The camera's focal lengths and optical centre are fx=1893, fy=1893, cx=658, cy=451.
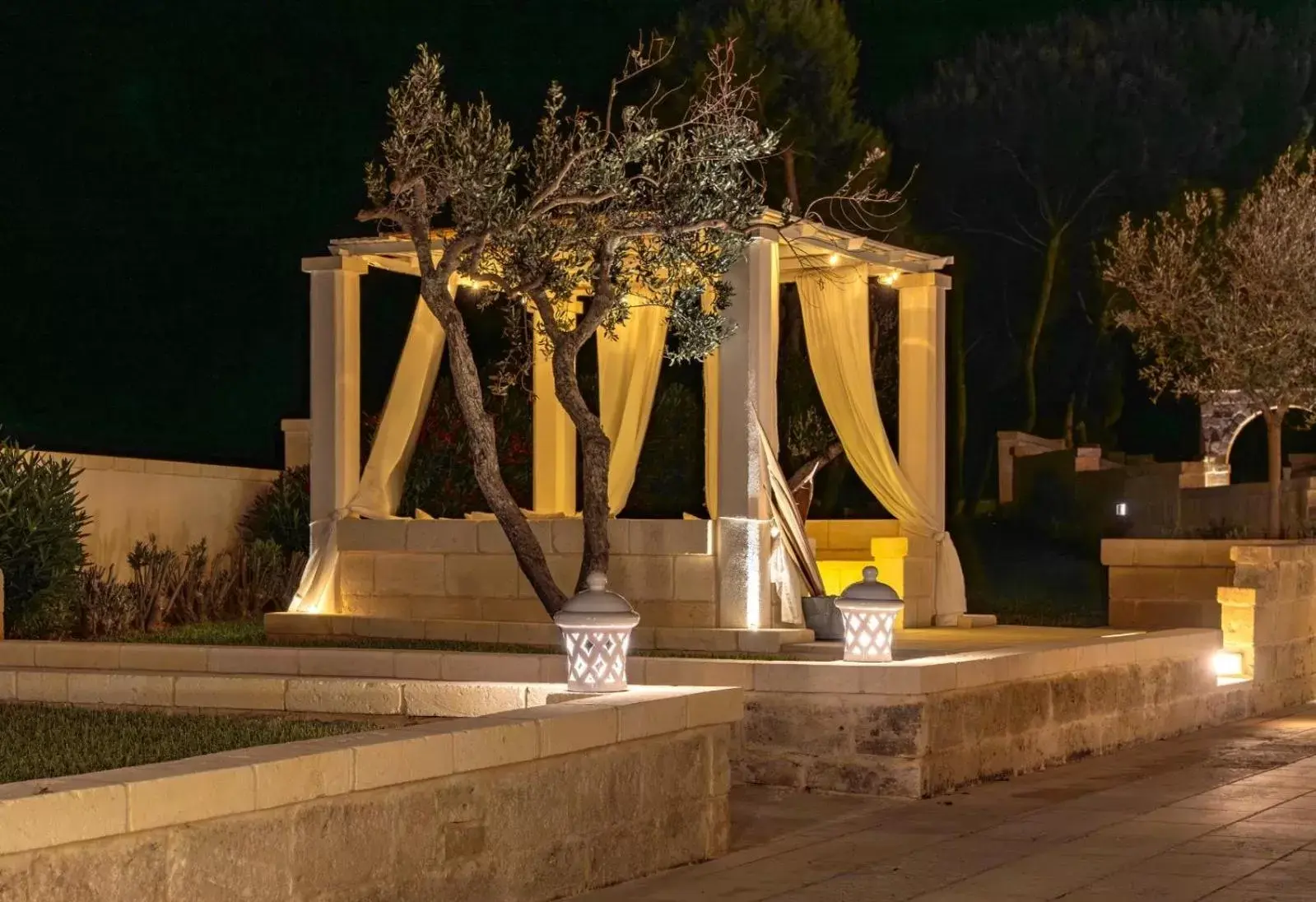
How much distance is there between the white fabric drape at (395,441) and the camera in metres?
13.9

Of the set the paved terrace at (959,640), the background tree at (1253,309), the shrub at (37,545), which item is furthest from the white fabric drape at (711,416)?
the background tree at (1253,309)

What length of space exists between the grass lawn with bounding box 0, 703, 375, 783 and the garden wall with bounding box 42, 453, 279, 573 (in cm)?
687

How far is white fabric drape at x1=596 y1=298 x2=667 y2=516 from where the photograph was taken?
14289mm

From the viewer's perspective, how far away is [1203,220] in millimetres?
29250

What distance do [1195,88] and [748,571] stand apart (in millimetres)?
22089

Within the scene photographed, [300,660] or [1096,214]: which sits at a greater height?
[1096,214]

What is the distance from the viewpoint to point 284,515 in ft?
56.8

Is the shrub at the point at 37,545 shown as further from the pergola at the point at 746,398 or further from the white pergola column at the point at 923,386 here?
the white pergola column at the point at 923,386

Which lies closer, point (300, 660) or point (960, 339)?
point (300, 660)

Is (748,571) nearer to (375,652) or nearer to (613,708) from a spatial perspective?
(375,652)

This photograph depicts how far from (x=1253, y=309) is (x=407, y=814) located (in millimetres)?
16641

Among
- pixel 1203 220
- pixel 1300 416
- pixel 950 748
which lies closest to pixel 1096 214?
pixel 1203 220

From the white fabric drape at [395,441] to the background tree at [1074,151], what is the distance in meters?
18.1

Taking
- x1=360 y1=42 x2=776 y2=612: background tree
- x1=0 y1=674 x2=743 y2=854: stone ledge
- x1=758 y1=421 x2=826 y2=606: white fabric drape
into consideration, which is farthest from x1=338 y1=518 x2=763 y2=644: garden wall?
x1=0 y1=674 x2=743 y2=854: stone ledge
